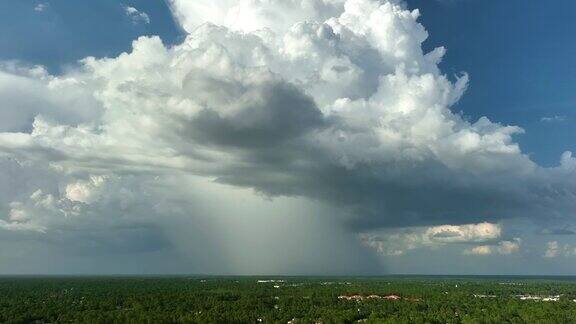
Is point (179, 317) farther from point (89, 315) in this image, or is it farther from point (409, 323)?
point (409, 323)

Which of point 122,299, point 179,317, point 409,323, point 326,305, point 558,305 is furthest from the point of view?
point 122,299

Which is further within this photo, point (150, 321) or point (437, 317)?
point (437, 317)

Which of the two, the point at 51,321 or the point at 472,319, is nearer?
the point at 472,319

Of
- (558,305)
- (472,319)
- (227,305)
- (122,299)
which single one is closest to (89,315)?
(227,305)

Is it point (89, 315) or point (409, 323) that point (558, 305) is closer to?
point (409, 323)

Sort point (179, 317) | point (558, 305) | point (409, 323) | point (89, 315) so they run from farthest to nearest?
point (558, 305) → point (89, 315) → point (179, 317) → point (409, 323)

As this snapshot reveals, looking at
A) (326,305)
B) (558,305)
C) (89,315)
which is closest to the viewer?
(89,315)

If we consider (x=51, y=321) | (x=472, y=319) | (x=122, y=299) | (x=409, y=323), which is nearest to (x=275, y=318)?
(x=409, y=323)

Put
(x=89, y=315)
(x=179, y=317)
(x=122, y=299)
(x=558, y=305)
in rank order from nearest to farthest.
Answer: (x=179, y=317) → (x=89, y=315) → (x=558, y=305) → (x=122, y=299)
